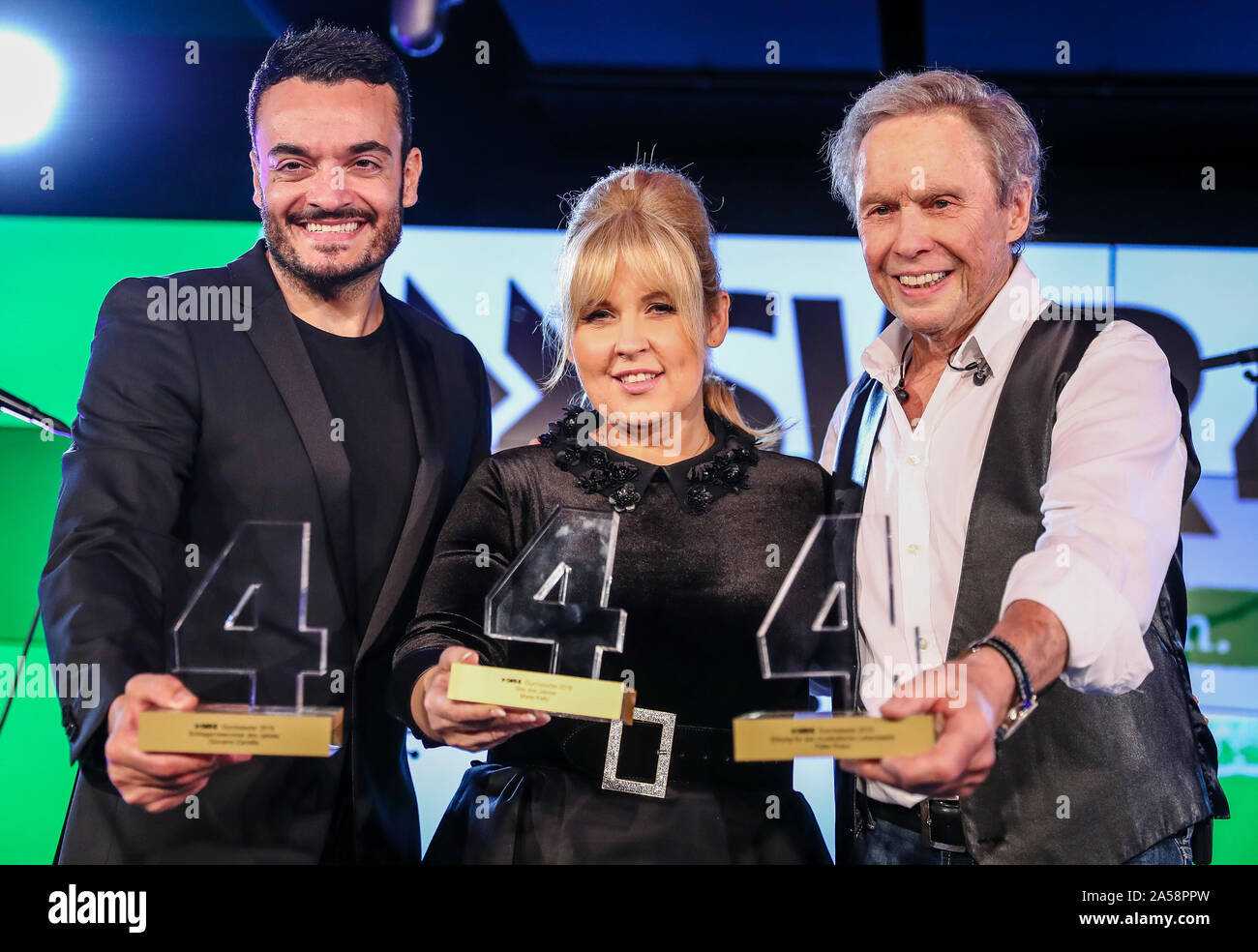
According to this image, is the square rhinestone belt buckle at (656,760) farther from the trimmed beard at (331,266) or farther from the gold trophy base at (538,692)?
the trimmed beard at (331,266)

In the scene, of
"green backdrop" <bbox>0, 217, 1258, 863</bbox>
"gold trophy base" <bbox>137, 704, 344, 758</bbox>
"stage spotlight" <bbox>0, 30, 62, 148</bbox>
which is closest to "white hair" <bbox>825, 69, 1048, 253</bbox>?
"gold trophy base" <bbox>137, 704, 344, 758</bbox>

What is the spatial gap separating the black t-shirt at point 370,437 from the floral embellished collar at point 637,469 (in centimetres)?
40

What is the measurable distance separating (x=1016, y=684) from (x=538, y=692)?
654 mm

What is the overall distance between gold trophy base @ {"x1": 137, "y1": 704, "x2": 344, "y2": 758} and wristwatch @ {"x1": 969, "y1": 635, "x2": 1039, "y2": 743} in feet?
3.01

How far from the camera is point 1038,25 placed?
9.86 feet

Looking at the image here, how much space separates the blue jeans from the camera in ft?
5.70

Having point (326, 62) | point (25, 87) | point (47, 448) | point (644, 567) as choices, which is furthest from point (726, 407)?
point (25, 87)

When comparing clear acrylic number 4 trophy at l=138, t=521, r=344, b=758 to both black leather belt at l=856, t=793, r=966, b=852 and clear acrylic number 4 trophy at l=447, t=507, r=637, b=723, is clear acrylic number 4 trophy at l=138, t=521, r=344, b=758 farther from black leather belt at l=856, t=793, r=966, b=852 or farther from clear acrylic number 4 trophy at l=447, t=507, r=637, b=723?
black leather belt at l=856, t=793, r=966, b=852

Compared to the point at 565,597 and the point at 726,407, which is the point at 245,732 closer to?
the point at 565,597

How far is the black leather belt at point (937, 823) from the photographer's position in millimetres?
1795

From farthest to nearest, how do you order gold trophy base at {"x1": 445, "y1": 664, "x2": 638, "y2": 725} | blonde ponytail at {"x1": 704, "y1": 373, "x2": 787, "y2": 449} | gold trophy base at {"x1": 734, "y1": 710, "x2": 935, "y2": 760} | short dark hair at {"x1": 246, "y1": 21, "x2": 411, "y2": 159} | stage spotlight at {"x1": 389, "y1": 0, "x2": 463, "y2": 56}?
stage spotlight at {"x1": 389, "y1": 0, "x2": 463, "y2": 56}, short dark hair at {"x1": 246, "y1": 21, "x2": 411, "y2": 159}, blonde ponytail at {"x1": 704, "y1": 373, "x2": 787, "y2": 449}, gold trophy base at {"x1": 445, "y1": 664, "x2": 638, "y2": 725}, gold trophy base at {"x1": 734, "y1": 710, "x2": 935, "y2": 760}
